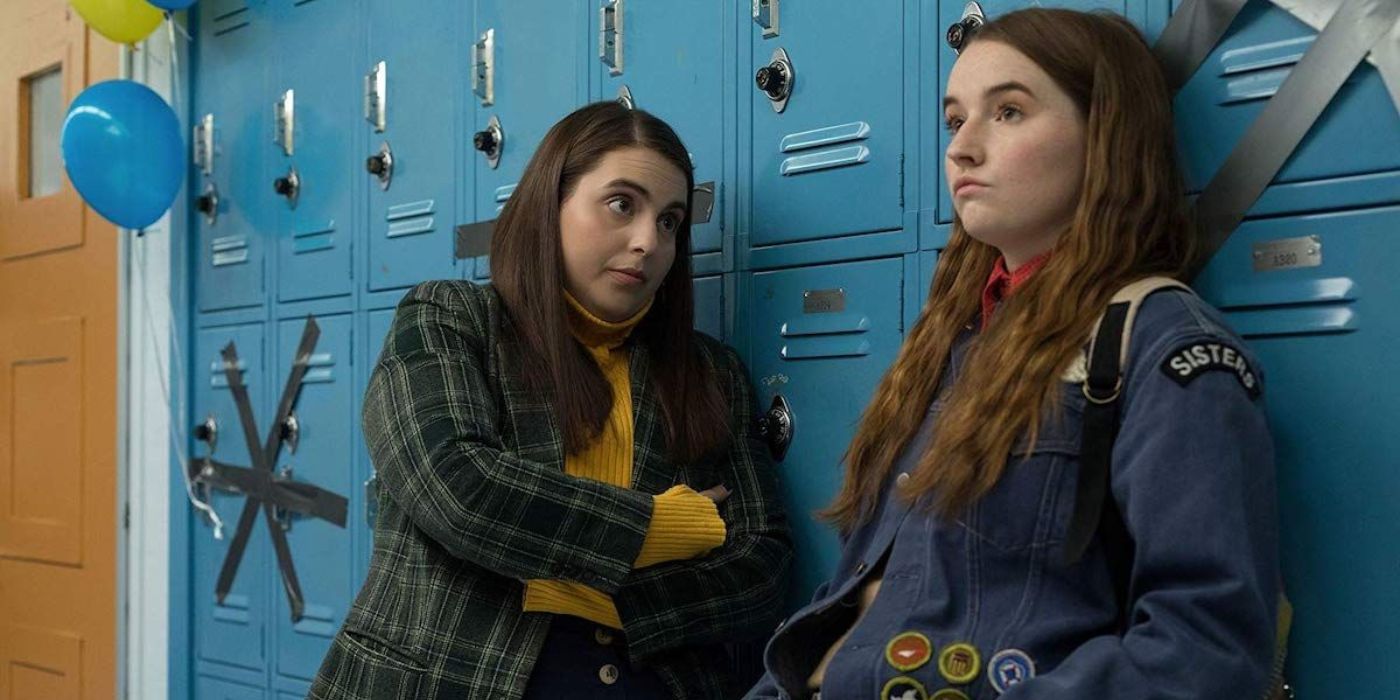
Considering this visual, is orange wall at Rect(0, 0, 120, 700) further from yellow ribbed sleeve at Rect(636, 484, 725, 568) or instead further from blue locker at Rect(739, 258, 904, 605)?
yellow ribbed sleeve at Rect(636, 484, 725, 568)

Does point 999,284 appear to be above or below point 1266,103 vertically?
below

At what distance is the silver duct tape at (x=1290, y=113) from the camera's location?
190 centimetres

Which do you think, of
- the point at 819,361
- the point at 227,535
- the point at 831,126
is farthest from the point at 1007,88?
the point at 227,535

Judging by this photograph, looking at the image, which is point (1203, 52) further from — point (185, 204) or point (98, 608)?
point (98, 608)

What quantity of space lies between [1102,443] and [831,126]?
116cm

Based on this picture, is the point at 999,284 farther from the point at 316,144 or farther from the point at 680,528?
the point at 316,144

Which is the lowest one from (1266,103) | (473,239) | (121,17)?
(473,239)

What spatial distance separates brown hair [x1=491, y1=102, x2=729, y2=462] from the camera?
251cm

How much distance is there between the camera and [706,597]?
2.47 meters

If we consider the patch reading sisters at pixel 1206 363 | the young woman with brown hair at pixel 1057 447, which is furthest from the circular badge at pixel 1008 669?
the patch reading sisters at pixel 1206 363

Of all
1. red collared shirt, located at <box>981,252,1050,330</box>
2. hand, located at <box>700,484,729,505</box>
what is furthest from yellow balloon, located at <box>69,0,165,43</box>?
red collared shirt, located at <box>981,252,1050,330</box>

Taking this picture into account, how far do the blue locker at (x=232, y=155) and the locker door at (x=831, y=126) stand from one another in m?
2.01

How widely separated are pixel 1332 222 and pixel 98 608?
4.26 meters

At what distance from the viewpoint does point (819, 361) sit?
8.90 feet
